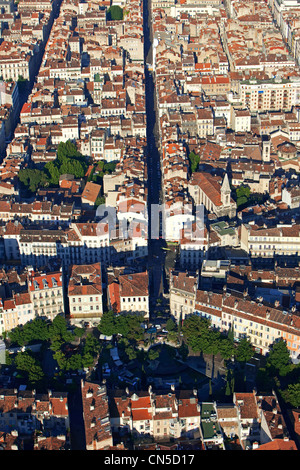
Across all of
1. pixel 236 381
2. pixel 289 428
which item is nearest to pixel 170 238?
pixel 236 381

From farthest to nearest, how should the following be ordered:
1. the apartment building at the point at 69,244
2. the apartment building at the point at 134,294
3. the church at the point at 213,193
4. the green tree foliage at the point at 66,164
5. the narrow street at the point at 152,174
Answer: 1. the green tree foliage at the point at 66,164
2. the church at the point at 213,193
3. the apartment building at the point at 69,244
4. the narrow street at the point at 152,174
5. the apartment building at the point at 134,294

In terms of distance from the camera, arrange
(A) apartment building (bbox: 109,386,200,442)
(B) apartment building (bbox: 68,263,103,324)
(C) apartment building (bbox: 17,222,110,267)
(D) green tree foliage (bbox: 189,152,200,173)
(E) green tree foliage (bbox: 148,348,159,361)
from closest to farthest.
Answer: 1. (A) apartment building (bbox: 109,386,200,442)
2. (E) green tree foliage (bbox: 148,348,159,361)
3. (B) apartment building (bbox: 68,263,103,324)
4. (C) apartment building (bbox: 17,222,110,267)
5. (D) green tree foliage (bbox: 189,152,200,173)

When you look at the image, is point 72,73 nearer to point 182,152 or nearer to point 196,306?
point 182,152

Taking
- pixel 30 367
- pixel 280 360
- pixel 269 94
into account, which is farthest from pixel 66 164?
pixel 280 360

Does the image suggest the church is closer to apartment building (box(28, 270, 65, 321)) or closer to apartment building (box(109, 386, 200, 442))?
apartment building (box(28, 270, 65, 321))

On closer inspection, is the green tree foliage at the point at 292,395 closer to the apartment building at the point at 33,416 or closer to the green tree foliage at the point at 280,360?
the green tree foliage at the point at 280,360

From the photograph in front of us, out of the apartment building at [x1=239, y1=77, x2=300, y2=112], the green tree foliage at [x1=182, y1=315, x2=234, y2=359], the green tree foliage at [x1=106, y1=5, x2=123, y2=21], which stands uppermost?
the green tree foliage at [x1=106, y1=5, x2=123, y2=21]

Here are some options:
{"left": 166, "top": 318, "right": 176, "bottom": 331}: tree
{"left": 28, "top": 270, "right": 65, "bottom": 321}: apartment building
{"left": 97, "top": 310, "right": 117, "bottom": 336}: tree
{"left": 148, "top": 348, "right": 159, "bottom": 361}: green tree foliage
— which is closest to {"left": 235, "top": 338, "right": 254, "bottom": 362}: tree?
{"left": 166, "top": 318, "right": 176, "bottom": 331}: tree

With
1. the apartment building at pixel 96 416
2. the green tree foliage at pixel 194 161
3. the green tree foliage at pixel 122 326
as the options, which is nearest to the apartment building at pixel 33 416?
the apartment building at pixel 96 416
